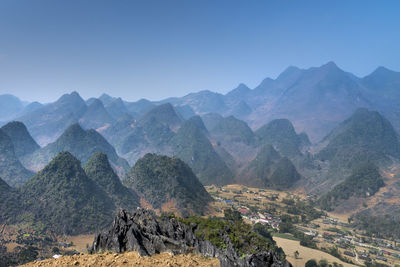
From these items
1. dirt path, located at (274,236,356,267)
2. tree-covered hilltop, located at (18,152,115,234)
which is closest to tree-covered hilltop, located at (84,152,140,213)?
tree-covered hilltop, located at (18,152,115,234)

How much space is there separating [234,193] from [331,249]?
2604 inches

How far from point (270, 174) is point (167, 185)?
94048mm

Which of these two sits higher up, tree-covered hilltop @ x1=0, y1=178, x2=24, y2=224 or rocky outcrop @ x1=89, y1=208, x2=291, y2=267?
rocky outcrop @ x1=89, y1=208, x2=291, y2=267

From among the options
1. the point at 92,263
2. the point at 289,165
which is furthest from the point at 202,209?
the point at 289,165

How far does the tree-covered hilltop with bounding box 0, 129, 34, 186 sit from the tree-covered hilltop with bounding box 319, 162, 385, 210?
165179 mm

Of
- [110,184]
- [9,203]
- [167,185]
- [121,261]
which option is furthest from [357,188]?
[9,203]

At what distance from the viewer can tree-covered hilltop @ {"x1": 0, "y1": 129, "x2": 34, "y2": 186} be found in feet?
439

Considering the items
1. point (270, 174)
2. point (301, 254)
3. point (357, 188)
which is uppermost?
point (270, 174)

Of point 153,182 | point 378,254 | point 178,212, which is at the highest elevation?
point 153,182

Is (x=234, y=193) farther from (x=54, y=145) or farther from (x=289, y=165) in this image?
(x=54, y=145)

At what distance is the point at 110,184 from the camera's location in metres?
101

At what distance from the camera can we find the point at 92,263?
53.2 ft

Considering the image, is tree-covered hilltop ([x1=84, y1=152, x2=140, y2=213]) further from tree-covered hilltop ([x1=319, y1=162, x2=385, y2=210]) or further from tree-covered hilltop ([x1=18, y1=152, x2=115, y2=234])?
tree-covered hilltop ([x1=319, y1=162, x2=385, y2=210])

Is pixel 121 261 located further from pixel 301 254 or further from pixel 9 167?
pixel 9 167
